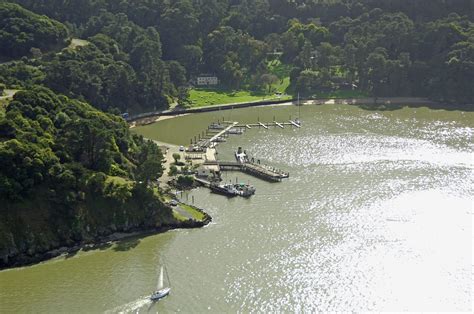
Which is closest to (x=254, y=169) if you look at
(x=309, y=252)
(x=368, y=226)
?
(x=368, y=226)

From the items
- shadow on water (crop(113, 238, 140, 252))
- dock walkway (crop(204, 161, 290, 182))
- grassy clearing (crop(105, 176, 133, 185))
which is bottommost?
shadow on water (crop(113, 238, 140, 252))

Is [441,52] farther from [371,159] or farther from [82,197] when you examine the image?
[82,197]

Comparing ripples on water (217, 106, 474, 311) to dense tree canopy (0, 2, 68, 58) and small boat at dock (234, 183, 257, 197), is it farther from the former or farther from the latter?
dense tree canopy (0, 2, 68, 58)

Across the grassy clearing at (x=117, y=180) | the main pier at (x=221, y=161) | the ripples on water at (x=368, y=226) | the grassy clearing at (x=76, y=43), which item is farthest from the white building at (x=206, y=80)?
the grassy clearing at (x=117, y=180)

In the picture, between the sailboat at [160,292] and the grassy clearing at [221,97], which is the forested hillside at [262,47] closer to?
the grassy clearing at [221,97]

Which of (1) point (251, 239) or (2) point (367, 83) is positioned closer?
(1) point (251, 239)

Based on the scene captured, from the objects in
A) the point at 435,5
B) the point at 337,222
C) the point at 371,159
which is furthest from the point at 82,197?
the point at 435,5

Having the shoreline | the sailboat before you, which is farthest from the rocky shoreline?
the shoreline
